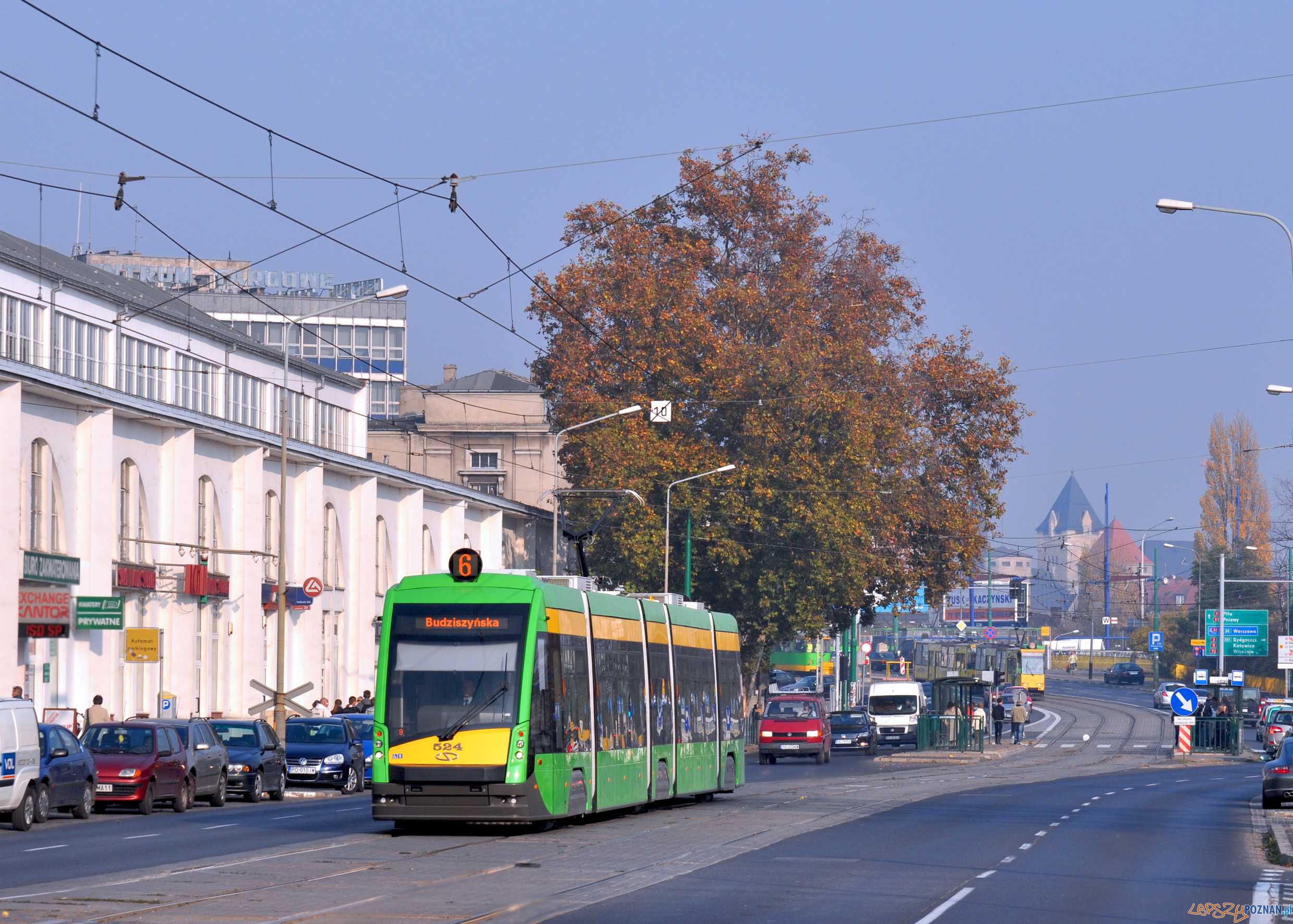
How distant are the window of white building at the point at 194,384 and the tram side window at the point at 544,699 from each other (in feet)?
115

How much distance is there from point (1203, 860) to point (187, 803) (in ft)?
50.1

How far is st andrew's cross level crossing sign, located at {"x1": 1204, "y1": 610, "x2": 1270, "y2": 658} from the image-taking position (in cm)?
8481

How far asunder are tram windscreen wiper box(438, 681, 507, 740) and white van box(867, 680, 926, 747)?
152ft

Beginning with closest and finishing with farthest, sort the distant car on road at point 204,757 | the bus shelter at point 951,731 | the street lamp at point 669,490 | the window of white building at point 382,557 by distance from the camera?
the distant car on road at point 204,757
the street lamp at point 669,490
the bus shelter at point 951,731
the window of white building at point 382,557

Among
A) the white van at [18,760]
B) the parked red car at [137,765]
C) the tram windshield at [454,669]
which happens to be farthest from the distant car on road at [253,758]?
the tram windshield at [454,669]

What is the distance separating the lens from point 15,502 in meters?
36.5

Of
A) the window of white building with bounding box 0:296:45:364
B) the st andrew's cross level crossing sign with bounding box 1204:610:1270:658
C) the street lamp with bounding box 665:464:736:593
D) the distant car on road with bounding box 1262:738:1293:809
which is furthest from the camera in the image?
the st andrew's cross level crossing sign with bounding box 1204:610:1270:658

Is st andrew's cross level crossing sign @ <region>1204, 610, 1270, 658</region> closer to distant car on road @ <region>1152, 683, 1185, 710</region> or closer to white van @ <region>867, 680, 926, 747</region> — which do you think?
distant car on road @ <region>1152, 683, 1185, 710</region>

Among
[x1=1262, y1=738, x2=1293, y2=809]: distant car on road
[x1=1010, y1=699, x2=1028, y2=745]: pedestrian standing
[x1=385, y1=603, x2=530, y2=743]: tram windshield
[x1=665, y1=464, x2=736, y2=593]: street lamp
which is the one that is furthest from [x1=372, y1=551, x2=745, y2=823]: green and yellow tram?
[x1=1010, y1=699, x2=1028, y2=745]: pedestrian standing

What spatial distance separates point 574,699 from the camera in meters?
21.0

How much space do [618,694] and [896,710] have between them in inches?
1727

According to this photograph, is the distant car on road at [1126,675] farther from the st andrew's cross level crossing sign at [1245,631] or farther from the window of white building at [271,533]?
the window of white building at [271,533]

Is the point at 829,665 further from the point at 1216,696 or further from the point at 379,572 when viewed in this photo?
the point at 379,572

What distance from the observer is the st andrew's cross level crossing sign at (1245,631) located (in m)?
84.8
